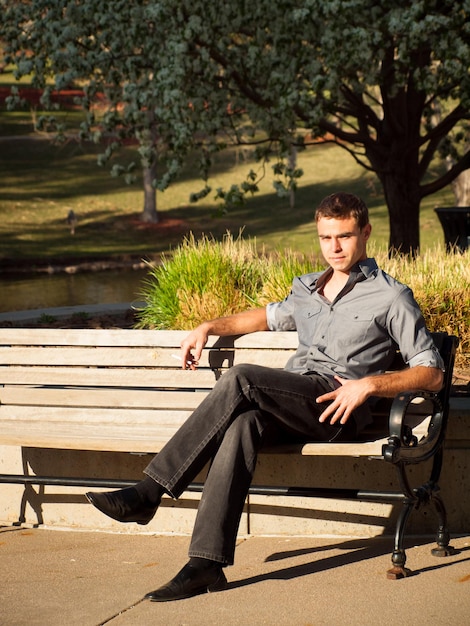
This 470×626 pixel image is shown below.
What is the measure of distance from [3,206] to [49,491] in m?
36.3

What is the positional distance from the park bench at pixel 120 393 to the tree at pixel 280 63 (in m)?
7.49

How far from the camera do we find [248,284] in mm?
8438

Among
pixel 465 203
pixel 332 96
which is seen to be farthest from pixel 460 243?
pixel 465 203

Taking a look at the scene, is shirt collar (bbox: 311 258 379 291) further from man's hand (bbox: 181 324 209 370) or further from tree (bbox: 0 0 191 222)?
tree (bbox: 0 0 191 222)

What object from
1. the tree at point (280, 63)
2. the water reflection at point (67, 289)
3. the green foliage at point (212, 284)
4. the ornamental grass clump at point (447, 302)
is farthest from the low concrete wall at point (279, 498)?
the water reflection at point (67, 289)

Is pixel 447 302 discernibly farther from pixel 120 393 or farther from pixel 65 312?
pixel 65 312

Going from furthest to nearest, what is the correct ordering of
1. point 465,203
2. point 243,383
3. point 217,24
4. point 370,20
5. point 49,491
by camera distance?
point 465,203
point 217,24
point 370,20
point 49,491
point 243,383

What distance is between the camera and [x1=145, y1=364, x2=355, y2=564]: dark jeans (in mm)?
4203

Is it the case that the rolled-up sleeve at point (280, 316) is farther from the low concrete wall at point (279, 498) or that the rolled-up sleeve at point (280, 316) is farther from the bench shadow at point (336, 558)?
the bench shadow at point (336, 558)

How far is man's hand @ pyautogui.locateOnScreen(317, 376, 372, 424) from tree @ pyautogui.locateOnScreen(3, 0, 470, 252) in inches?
326

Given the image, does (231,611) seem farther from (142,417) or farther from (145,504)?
(142,417)

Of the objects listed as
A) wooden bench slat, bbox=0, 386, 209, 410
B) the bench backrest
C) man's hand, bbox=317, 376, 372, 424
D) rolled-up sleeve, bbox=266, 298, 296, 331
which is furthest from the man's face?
wooden bench slat, bbox=0, 386, 209, 410

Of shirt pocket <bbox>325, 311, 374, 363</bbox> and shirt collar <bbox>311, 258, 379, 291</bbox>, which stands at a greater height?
shirt collar <bbox>311, 258, 379, 291</bbox>

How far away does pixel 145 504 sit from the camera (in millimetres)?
4348
